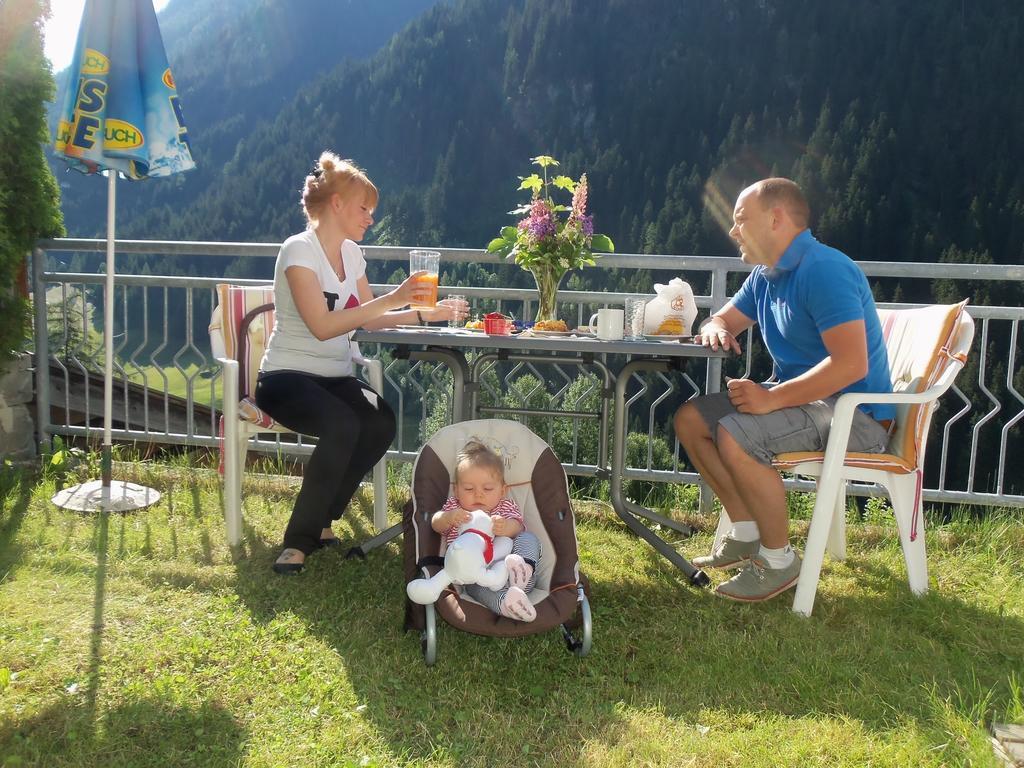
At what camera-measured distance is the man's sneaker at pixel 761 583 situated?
266 centimetres

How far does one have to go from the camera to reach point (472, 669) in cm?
224

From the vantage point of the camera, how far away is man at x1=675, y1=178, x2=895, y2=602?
244 cm

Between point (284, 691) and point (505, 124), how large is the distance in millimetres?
69702

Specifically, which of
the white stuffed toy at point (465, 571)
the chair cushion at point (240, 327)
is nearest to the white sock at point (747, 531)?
the white stuffed toy at point (465, 571)

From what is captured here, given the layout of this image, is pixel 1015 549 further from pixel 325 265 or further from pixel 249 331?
pixel 249 331

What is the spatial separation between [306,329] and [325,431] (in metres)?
0.41

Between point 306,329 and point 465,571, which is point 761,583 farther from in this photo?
point 306,329

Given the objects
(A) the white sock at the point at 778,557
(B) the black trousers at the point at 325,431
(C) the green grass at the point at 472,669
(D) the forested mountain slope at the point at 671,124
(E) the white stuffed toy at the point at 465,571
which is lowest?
(C) the green grass at the point at 472,669

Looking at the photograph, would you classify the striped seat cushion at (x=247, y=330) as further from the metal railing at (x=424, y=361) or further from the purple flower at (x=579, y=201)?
the purple flower at (x=579, y=201)

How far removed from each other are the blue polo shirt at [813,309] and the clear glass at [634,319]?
394 mm

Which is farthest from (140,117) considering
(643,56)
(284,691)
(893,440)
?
(643,56)

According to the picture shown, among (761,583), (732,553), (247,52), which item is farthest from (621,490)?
(247,52)

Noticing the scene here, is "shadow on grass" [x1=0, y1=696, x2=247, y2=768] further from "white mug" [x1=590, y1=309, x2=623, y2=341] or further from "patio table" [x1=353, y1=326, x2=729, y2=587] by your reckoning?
"white mug" [x1=590, y1=309, x2=623, y2=341]

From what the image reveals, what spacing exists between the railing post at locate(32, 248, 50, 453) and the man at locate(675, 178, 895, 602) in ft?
11.1
